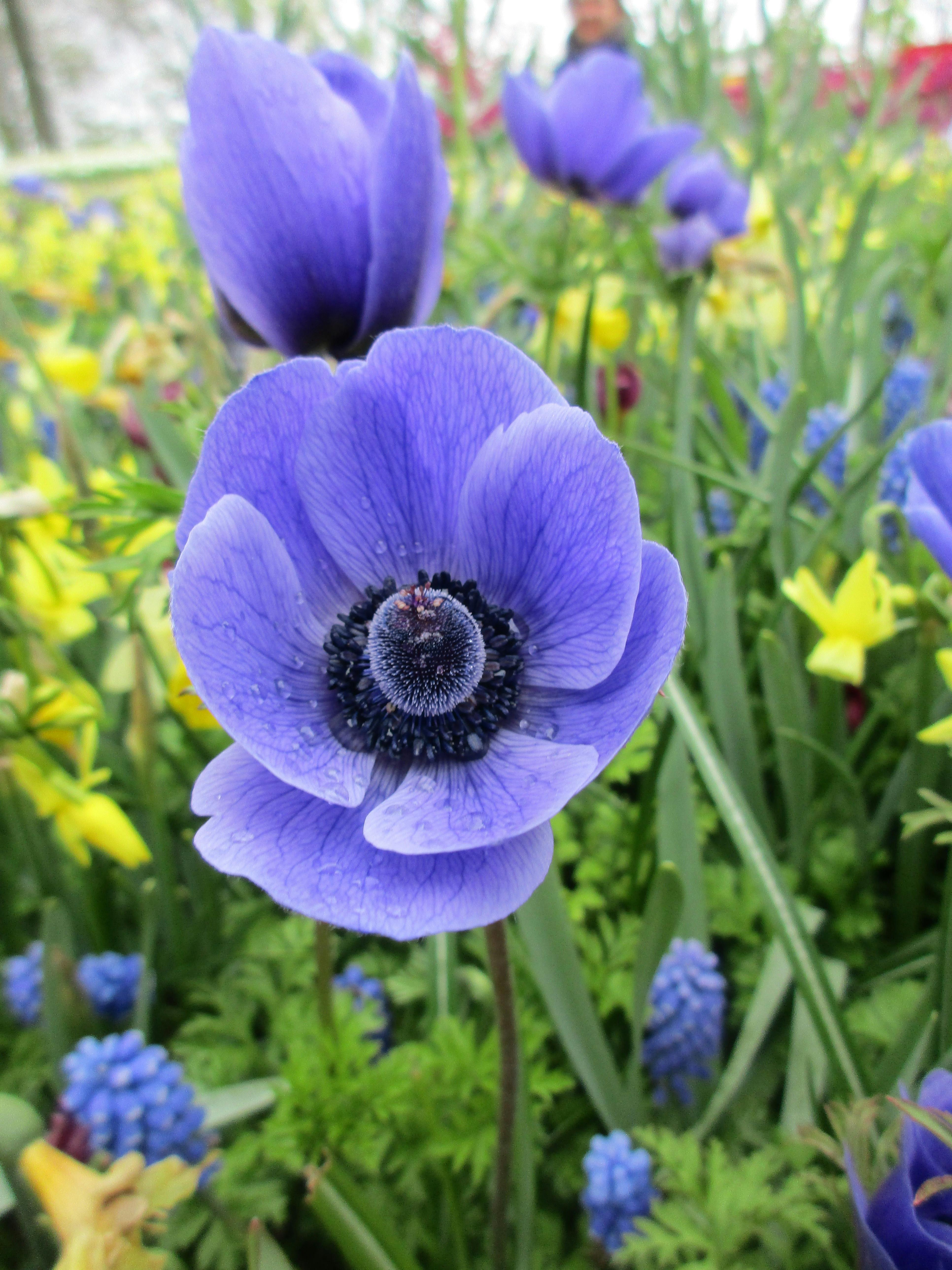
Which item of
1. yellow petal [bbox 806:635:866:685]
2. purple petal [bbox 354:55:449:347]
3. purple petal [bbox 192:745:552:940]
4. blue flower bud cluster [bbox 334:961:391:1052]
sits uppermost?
purple petal [bbox 354:55:449:347]

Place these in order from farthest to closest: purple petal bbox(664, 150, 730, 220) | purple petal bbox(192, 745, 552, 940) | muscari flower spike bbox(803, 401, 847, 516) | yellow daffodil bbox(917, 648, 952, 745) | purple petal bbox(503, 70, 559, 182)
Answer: purple petal bbox(664, 150, 730, 220), purple petal bbox(503, 70, 559, 182), muscari flower spike bbox(803, 401, 847, 516), yellow daffodil bbox(917, 648, 952, 745), purple petal bbox(192, 745, 552, 940)

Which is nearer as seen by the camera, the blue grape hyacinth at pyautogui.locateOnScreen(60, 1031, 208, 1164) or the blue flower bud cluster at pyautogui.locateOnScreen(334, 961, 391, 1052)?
the blue grape hyacinth at pyautogui.locateOnScreen(60, 1031, 208, 1164)

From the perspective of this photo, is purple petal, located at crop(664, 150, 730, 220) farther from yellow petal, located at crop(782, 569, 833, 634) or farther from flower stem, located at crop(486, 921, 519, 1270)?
flower stem, located at crop(486, 921, 519, 1270)

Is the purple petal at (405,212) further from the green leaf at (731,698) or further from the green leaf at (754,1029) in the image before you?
the green leaf at (754,1029)

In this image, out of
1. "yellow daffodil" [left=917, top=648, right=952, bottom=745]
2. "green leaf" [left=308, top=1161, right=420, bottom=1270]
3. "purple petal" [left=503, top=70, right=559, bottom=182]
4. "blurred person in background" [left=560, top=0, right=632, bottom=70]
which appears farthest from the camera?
"blurred person in background" [left=560, top=0, right=632, bottom=70]

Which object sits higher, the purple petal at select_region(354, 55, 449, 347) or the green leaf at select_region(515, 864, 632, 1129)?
the purple petal at select_region(354, 55, 449, 347)

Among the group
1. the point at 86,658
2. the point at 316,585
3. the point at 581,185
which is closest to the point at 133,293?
the point at 581,185

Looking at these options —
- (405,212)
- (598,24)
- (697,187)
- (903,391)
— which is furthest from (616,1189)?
(598,24)

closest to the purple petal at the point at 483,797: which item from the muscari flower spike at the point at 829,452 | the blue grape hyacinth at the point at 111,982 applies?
the blue grape hyacinth at the point at 111,982

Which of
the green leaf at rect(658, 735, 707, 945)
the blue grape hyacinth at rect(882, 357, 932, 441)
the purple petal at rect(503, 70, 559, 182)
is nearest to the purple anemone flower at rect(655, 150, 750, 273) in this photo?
the purple petal at rect(503, 70, 559, 182)
